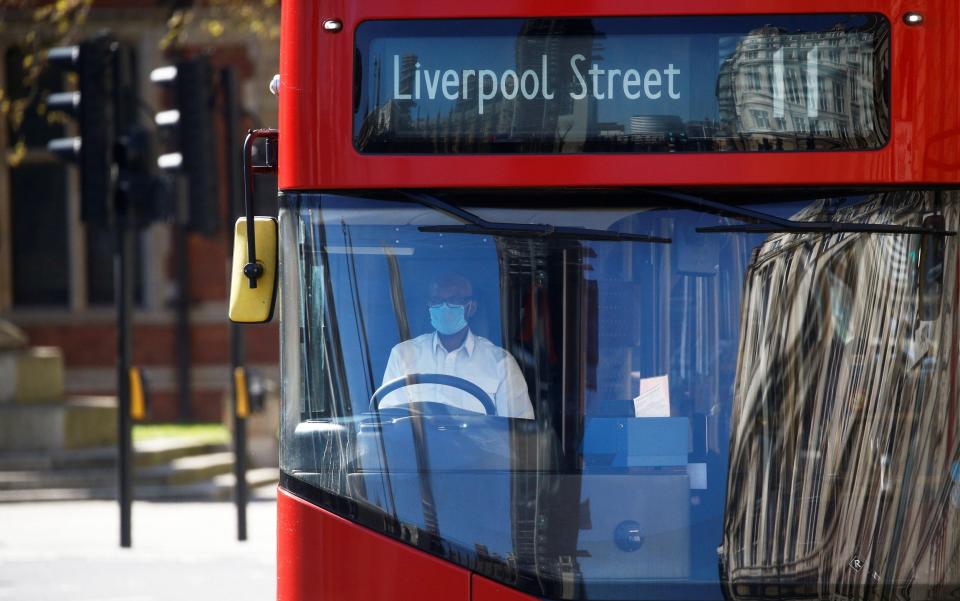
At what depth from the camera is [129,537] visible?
11.3 m

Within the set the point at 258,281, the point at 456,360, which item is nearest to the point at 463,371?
the point at 456,360

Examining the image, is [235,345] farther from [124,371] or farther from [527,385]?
[527,385]

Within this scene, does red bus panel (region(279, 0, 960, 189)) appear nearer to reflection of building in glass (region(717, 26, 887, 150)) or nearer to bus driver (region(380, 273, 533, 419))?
reflection of building in glass (region(717, 26, 887, 150))

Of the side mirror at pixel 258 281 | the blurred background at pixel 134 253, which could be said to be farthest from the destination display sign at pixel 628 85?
the blurred background at pixel 134 253

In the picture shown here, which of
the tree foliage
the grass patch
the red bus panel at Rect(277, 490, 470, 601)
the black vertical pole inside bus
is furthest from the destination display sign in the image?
the tree foliage

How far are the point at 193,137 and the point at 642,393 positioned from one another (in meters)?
7.67

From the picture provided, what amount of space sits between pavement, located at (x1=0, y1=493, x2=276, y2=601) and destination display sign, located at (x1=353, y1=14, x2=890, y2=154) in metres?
4.91

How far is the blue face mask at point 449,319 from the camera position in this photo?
4336mm

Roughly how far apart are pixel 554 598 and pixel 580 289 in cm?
85

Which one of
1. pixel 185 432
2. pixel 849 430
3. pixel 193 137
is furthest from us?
pixel 185 432

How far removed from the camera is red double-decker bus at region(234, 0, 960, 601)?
4.23m

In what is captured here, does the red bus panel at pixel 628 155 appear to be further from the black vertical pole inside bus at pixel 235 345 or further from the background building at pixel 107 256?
the background building at pixel 107 256

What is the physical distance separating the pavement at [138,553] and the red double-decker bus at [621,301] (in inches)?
182

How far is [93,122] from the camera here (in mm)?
11133
